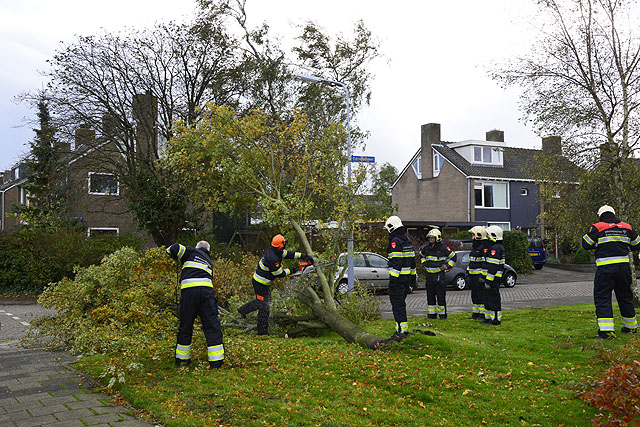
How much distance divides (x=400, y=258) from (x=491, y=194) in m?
29.4

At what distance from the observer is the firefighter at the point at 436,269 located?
34.0 feet

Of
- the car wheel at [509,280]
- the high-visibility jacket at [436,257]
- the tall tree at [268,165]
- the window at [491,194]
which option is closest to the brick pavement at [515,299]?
the car wheel at [509,280]

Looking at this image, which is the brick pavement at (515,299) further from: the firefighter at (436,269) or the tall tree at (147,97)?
the tall tree at (147,97)

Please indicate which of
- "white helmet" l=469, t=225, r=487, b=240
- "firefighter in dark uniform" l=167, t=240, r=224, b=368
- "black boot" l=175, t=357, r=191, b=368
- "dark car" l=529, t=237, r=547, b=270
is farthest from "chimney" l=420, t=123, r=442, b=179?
"black boot" l=175, t=357, r=191, b=368

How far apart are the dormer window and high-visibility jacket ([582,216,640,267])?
2966 cm

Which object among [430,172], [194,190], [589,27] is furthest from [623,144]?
[430,172]

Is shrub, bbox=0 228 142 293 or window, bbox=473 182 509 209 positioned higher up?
window, bbox=473 182 509 209

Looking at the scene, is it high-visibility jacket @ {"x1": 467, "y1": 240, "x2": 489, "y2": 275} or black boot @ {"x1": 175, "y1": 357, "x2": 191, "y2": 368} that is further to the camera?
high-visibility jacket @ {"x1": 467, "y1": 240, "x2": 489, "y2": 275}

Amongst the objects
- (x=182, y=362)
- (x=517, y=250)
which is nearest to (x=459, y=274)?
(x=517, y=250)

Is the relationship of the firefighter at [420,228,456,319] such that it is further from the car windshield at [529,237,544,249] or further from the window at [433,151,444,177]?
the window at [433,151,444,177]

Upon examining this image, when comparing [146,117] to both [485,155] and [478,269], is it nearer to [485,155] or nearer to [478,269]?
[478,269]

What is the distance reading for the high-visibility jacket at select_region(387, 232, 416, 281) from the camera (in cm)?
818

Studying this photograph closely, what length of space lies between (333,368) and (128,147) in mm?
17301

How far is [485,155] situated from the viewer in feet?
123
